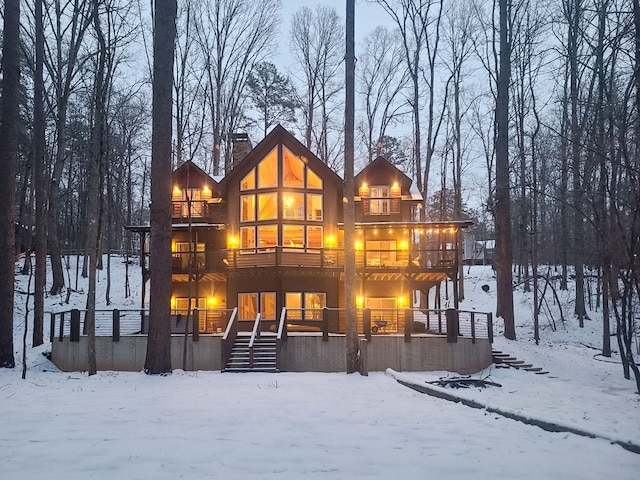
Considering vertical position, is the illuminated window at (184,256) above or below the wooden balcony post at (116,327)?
above

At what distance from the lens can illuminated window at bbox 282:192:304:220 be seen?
66.3 ft

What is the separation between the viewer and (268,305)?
2016 cm

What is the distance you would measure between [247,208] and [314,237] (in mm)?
3066

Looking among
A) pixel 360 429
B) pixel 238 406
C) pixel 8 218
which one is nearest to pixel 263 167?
pixel 8 218

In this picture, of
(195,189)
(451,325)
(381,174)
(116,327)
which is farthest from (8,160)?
(381,174)

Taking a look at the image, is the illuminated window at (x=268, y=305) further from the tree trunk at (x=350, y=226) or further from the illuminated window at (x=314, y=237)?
the tree trunk at (x=350, y=226)

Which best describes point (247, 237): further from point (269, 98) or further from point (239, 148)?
point (269, 98)

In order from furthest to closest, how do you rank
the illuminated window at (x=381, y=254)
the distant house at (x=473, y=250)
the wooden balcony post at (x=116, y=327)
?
the distant house at (x=473, y=250), the illuminated window at (x=381, y=254), the wooden balcony post at (x=116, y=327)

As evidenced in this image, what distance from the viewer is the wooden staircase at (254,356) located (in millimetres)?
13625

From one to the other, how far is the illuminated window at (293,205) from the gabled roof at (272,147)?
140 centimetres

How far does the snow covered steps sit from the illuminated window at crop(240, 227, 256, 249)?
1011 centimetres

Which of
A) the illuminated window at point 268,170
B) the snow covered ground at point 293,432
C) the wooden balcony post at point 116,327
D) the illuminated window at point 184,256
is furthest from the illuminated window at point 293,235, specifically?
the snow covered ground at point 293,432

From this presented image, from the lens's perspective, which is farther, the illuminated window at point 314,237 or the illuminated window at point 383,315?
the illuminated window at point 314,237

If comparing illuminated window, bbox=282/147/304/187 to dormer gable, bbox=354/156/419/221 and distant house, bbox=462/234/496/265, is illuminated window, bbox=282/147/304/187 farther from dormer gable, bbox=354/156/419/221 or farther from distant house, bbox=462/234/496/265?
distant house, bbox=462/234/496/265
